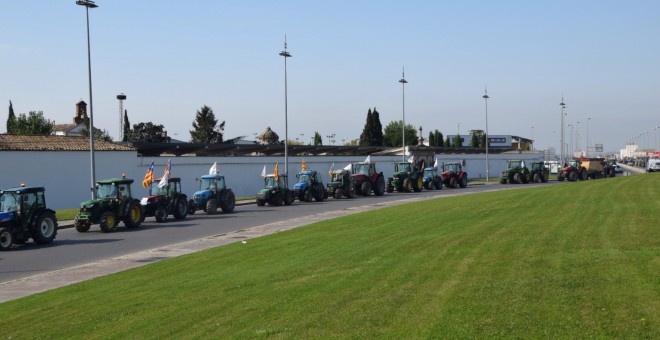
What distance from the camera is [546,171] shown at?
67312mm

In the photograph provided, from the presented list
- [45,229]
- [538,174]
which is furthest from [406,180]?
[45,229]

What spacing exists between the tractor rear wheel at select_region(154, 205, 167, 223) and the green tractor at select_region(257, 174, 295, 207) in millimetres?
9430

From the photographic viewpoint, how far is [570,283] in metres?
9.59

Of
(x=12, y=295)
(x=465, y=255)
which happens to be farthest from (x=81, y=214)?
(x=465, y=255)

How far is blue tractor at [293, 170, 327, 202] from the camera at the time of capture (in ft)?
148

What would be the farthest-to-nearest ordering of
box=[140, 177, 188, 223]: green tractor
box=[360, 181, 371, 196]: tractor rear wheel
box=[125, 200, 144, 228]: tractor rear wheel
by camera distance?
box=[360, 181, 371, 196]: tractor rear wheel, box=[140, 177, 188, 223]: green tractor, box=[125, 200, 144, 228]: tractor rear wheel

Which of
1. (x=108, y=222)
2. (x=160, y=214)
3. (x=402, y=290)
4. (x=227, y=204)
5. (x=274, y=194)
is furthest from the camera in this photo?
(x=274, y=194)

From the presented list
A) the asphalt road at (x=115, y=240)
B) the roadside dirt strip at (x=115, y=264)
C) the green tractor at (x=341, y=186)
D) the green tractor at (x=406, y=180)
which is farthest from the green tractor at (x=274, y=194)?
the roadside dirt strip at (x=115, y=264)

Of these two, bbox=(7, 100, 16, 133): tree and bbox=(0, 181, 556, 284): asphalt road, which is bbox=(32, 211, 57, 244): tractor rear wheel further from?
bbox=(7, 100, 16, 133): tree

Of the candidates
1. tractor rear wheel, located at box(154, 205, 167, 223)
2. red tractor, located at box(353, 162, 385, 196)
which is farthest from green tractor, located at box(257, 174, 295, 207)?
tractor rear wheel, located at box(154, 205, 167, 223)

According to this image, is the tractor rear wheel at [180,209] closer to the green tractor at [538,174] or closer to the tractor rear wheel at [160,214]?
the tractor rear wheel at [160,214]

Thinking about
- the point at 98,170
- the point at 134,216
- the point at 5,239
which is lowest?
the point at 5,239

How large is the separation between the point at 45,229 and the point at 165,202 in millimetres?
8789

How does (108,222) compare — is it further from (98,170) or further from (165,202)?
(98,170)
